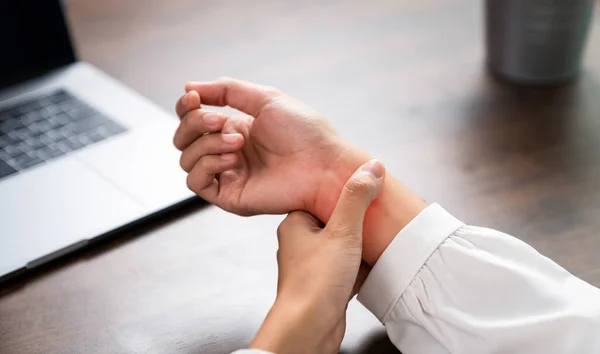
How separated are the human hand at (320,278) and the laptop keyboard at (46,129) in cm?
35

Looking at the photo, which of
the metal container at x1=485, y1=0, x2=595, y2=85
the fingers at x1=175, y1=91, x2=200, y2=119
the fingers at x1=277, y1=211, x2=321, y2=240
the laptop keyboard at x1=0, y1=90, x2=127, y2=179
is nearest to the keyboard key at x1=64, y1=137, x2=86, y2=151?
the laptop keyboard at x1=0, y1=90, x2=127, y2=179

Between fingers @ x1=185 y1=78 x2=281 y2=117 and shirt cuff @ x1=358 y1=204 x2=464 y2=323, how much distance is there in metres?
0.21

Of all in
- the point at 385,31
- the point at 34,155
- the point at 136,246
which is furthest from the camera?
the point at 385,31

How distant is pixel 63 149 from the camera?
91cm

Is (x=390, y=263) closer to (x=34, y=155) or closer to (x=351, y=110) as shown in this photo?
(x=351, y=110)

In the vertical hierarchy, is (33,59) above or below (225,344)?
above

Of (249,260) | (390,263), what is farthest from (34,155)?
(390,263)

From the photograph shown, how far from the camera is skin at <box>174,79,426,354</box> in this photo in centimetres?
66

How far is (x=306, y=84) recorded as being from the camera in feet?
3.50

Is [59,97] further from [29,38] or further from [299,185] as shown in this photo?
[299,185]

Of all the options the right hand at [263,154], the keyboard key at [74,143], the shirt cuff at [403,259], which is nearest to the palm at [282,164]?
the right hand at [263,154]

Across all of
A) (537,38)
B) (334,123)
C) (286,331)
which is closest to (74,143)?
(334,123)

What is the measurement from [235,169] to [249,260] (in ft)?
0.33

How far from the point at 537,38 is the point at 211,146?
495mm
